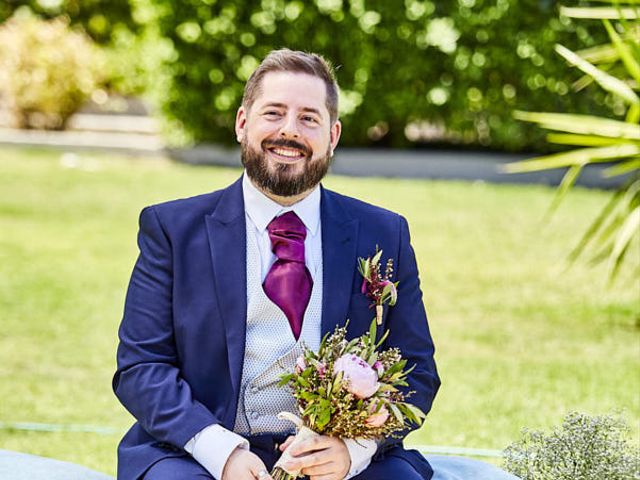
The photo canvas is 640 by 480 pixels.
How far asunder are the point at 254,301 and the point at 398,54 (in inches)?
462

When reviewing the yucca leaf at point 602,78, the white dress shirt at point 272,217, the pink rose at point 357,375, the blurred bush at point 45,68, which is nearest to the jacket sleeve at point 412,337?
the white dress shirt at point 272,217

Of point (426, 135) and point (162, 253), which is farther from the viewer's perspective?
point (426, 135)

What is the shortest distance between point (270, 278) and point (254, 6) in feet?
38.6

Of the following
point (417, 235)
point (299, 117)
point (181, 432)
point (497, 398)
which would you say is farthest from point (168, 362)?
point (417, 235)

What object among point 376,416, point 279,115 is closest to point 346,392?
point 376,416

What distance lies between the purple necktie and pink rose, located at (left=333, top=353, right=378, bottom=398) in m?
0.42

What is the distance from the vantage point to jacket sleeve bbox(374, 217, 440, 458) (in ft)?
11.4

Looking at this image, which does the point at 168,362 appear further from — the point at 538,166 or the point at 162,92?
the point at 162,92

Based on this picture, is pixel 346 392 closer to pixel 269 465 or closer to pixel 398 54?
pixel 269 465

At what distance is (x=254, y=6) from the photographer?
1482 centimetres

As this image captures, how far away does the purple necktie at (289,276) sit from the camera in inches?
136

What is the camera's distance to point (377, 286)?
11.2 ft

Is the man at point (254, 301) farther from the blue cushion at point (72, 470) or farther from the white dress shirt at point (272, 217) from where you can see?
the blue cushion at point (72, 470)

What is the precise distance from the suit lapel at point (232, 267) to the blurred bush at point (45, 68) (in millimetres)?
13335
